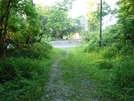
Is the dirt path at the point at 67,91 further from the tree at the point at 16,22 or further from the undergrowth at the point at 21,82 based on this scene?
the tree at the point at 16,22

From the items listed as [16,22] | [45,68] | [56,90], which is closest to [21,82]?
[56,90]

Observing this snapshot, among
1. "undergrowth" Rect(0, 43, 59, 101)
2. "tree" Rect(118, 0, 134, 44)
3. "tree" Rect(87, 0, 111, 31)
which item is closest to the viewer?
"undergrowth" Rect(0, 43, 59, 101)

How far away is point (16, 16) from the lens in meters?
13.1

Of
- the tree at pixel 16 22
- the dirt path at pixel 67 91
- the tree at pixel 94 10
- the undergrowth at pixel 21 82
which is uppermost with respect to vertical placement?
the tree at pixel 94 10

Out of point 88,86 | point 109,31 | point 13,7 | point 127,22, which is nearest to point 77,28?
point 109,31

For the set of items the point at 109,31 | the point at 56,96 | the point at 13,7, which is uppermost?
the point at 13,7

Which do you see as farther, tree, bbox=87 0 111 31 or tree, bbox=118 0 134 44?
tree, bbox=87 0 111 31

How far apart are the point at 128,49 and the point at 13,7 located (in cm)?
867

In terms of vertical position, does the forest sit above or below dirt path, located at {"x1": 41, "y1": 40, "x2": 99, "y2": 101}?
above

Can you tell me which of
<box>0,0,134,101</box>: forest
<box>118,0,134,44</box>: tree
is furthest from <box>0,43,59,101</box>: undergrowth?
<box>118,0,134,44</box>: tree

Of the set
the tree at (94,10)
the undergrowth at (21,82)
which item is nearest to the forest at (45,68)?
the undergrowth at (21,82)

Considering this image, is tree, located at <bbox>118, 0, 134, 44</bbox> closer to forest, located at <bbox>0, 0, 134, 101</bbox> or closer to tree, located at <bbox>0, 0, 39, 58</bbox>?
forest, located at <bbox>0, 0, 134, 101</bbox>

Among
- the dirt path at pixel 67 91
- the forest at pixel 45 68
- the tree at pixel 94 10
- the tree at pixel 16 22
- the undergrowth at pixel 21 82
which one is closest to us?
the dirt path at pixel 67 91

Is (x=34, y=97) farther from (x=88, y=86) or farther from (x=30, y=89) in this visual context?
(x=88, y=86)
